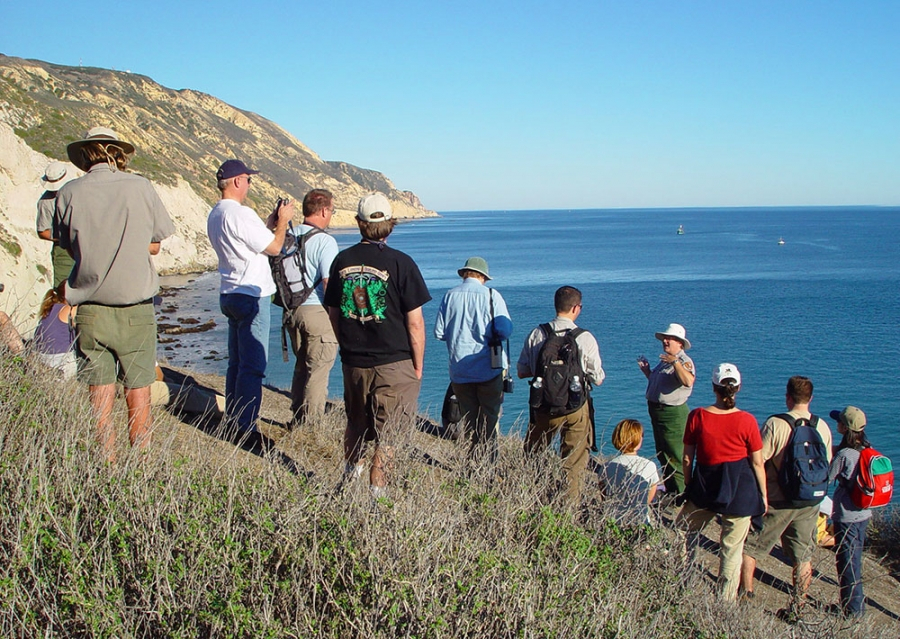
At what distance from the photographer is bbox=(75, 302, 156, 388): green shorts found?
13.5ft

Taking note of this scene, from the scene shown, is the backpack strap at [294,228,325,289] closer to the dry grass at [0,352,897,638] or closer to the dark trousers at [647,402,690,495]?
the dry grass at [0,352,897,638]

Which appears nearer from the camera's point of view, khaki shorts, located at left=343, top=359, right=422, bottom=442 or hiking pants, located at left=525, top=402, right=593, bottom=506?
khaki shorts, located at left=343, top=359, right=422, bottom=442

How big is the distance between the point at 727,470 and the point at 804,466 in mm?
650

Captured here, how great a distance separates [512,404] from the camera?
20094mm

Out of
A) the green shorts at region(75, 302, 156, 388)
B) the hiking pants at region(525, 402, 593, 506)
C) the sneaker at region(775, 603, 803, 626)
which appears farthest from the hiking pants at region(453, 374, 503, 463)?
the green shorts at region(75, 302, 156, 388)

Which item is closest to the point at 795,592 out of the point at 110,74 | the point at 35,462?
the point at 35,462

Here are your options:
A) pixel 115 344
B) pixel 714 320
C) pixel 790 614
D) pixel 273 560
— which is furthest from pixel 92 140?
pixel 714 320

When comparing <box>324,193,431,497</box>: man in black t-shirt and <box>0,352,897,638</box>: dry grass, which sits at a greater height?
<box>324,193,431,497</box>: man in black t-shirt

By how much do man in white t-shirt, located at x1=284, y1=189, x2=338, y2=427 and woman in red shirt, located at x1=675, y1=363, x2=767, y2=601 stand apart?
2718mm

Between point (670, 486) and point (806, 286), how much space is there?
46.3 metres

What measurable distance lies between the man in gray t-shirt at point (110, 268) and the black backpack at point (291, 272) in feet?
4.21

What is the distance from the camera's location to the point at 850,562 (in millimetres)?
5254

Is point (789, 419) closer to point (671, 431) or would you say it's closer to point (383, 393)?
point (671, 431)

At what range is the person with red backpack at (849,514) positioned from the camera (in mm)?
5184
